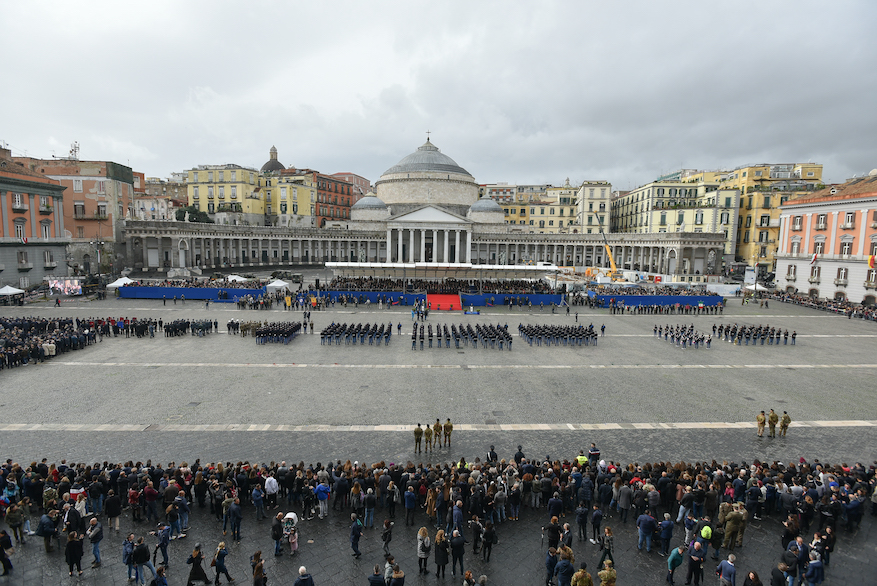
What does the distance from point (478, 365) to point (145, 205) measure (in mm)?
70871

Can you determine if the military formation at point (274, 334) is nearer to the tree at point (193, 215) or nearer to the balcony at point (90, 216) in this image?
the balcony at point (90, 216)

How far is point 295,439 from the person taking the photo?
48.3ft

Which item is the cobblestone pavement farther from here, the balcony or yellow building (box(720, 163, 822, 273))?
yellow building (box(720, 163, 822, 273))

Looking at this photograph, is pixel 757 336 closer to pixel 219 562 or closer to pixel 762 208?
pixel 219 562

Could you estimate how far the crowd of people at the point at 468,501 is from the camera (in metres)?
9.57

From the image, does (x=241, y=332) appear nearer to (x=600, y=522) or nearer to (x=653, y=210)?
(x=600, y=522)

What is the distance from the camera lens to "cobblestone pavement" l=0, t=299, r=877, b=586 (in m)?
9.75

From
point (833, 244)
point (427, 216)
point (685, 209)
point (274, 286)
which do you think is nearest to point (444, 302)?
point (274, 286)

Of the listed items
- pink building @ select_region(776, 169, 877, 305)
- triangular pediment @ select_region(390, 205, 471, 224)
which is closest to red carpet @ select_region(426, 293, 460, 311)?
triangular pediment @ select_region(390, 205, 471, 224)

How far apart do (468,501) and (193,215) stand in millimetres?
75949

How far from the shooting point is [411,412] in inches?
674

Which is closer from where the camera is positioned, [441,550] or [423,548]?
[441,550]

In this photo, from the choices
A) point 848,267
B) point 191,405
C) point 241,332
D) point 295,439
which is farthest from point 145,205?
point 848,267

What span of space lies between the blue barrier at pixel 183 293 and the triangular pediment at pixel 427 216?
97.3 feet
